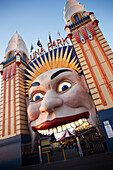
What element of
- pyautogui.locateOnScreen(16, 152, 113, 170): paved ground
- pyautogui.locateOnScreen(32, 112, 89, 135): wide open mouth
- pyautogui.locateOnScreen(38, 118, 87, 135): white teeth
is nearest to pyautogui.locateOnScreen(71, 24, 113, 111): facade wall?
pyautogui.locateOnScreen(32, 112, 89, 135): wide open mouth

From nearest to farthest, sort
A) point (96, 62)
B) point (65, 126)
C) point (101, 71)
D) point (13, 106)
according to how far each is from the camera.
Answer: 1. point (101, 71)
2. point (96, 62)
3. point (65, 126)
4. point (13, 106)

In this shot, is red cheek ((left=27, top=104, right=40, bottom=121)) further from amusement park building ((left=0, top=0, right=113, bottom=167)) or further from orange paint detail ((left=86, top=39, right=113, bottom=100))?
orange paint detail ((left=86, top=39, right=113, bottom=100))

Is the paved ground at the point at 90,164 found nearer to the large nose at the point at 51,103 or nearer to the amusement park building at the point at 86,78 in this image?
the amusement park building at the point at 86,78

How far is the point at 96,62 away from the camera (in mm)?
6176

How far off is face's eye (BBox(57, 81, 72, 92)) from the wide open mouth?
1616 millimetres

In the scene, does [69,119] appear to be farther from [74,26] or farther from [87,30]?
[74,26]

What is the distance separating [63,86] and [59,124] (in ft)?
7.23

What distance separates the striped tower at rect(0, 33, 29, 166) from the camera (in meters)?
6.88

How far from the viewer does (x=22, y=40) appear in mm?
12414

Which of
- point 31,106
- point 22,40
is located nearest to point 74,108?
point 31,106

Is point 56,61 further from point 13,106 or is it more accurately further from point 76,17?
point 13,106

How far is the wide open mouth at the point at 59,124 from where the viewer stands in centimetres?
600

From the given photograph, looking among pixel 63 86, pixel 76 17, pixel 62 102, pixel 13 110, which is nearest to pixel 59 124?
pixel 62 102

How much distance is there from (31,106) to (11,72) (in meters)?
4.12
